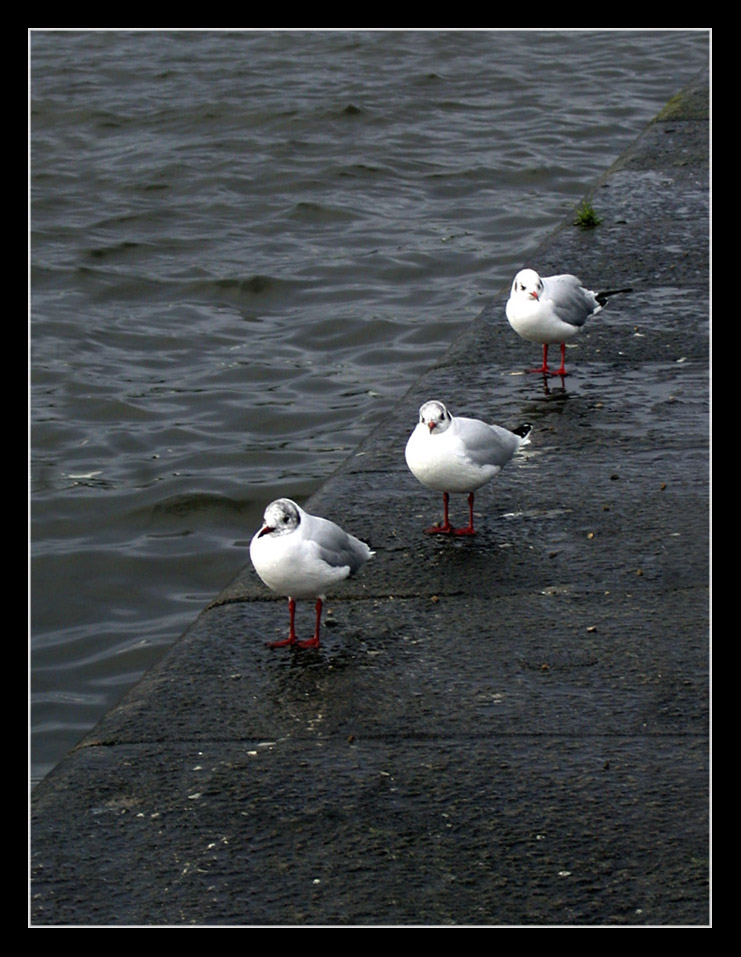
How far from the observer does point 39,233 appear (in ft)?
43.8

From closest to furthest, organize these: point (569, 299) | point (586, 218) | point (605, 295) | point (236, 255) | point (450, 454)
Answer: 1. point (450, 454)
2. point (569, 299)
3. point (605, 295)
4. point (586, 218)
5. point (236, 255)

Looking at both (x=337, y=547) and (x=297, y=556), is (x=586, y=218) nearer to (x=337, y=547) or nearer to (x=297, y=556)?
(x=337, y=547)

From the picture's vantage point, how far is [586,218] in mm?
9180

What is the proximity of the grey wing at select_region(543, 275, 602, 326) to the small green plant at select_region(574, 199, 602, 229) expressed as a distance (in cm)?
187

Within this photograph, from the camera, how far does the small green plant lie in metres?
9.17

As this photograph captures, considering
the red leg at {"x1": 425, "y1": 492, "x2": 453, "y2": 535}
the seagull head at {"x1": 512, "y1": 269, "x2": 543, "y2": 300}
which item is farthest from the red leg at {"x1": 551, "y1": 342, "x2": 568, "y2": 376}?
the red leg at {"x1": 425, "y1": 492, "x2": 453, "y2": 535}

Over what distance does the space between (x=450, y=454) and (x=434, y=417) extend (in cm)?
17

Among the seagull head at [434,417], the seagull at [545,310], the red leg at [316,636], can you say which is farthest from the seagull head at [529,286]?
the red leg at [316,636]

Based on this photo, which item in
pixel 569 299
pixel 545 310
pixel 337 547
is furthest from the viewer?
pixel 569 299

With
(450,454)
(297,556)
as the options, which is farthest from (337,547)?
(450,454)

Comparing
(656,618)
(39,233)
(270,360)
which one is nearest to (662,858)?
(656,618)

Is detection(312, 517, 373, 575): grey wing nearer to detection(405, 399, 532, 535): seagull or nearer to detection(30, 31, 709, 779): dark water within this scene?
detection(405, 399, 532, 535): seagull

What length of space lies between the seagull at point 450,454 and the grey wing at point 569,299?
5.27ft

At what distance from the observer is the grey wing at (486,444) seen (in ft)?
18.2
